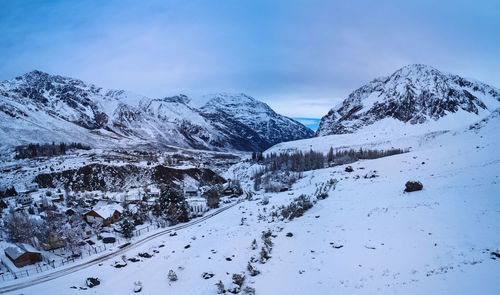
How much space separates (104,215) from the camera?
4969 cm

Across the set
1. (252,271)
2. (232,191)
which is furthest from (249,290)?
(232,191)

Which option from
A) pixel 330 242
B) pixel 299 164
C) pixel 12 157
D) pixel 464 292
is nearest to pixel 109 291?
pixel 330 242

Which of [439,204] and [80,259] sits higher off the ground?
[439,204]

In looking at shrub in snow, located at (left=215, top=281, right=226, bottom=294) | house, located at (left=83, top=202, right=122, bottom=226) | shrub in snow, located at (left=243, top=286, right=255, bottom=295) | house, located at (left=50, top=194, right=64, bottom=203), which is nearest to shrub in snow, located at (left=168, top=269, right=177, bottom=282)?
shrub in snow, located at (left=215, top=281, right=226, bottom=294)

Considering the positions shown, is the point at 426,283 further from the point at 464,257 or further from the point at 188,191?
the point at 188,191

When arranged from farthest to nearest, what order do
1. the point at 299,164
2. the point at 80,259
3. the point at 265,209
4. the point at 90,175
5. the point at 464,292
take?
the point at 299,164 → the point at 90,175 → the point at 265,209 → the point at 80,259 → the point at 464,292

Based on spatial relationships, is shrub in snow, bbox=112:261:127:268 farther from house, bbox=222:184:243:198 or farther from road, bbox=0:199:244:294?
house, bbox=222:184:243:198

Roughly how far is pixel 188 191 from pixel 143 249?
49329 mm

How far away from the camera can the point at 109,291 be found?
23.6 meters

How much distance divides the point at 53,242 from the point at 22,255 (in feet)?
15.6

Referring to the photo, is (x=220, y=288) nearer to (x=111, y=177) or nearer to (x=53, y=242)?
(x=53, y=242)

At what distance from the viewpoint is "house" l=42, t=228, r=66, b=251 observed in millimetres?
36969

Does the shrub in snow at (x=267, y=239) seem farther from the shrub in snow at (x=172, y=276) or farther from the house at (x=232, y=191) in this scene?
the house at (x=232, y=191)

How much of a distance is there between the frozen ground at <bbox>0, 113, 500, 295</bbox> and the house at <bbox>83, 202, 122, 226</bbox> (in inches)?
702
